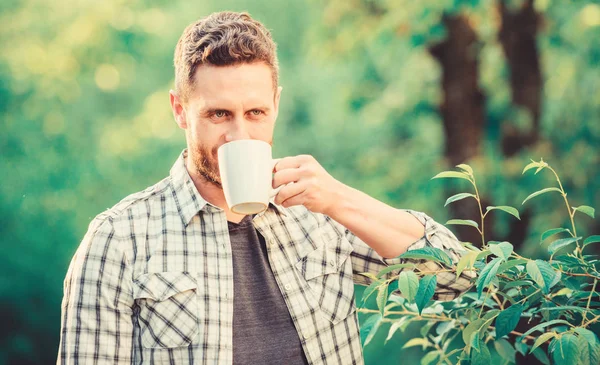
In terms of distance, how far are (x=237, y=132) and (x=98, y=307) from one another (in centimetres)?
41

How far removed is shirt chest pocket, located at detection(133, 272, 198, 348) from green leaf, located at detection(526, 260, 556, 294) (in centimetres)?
60

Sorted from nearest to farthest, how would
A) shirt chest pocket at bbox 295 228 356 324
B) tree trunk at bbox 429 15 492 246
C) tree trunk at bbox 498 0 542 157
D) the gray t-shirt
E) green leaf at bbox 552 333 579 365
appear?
green leaf at bbox 552 333 579 365 → the gray t-shirt → shirt chest pocket at bbox 295 228 356 324 → tree trunk at bbox 498 0 542 157 → tree trunk at bbox 429 15 492 246

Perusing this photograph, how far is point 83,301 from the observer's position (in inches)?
44.8

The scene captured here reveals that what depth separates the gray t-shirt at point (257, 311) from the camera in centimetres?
123

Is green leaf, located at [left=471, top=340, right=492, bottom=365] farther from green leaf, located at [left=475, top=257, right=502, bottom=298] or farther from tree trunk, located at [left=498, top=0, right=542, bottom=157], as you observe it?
tree trunk, located at [left=498, top=0, right=542, bottom=157]

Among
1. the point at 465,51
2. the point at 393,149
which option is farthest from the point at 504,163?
the point at 393,149

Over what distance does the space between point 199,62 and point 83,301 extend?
511 mm

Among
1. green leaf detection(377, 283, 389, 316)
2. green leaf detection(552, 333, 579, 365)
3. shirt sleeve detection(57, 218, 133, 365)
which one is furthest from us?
shirt sleeve detection(57, 218, 133, 365)

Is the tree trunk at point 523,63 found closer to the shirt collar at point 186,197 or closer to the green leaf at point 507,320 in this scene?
the shirt collar at point 186,197

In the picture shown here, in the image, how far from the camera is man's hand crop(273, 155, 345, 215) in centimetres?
115

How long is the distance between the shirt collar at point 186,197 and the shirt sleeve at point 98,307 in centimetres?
16

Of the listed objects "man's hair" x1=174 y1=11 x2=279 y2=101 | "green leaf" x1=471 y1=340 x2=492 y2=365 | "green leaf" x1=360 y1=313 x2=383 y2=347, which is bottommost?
"green leaf" x1=471 y1=340 x2=492 y2=365

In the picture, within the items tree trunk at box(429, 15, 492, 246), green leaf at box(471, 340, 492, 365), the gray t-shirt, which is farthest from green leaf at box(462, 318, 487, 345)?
tree trunk at box(429, 15, 492, 246)

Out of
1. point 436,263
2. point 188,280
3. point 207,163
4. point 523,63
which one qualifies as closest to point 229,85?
point 207,163
